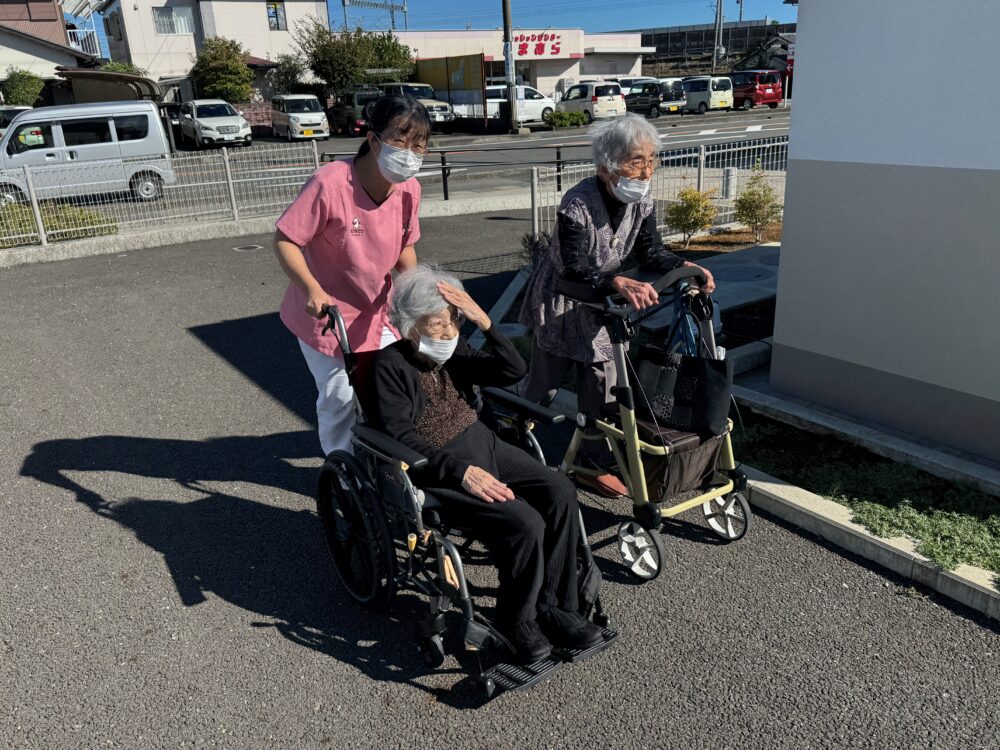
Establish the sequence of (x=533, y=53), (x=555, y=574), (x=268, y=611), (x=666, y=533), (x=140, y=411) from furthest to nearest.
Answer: (x=533, y=53)
(x=140, y=411)
(x=666, y=533)
(x=268, y=611)
(x=555, y=574)

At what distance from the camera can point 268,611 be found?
3.38 m

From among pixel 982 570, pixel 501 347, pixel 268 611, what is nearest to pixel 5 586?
pixel 268 611

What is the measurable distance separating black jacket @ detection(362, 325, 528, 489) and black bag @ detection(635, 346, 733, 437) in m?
0.63

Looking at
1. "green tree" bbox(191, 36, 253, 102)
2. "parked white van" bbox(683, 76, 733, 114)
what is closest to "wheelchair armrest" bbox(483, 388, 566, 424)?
"parked white van" bbox(683, 76, 733, 114)

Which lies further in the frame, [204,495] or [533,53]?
[533,53]

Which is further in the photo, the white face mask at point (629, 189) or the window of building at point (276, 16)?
the window of building at point (276, 16)

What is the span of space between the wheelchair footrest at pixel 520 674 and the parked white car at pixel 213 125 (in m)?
24.4

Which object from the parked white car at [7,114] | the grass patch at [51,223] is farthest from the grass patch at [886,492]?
the parked white car at [7,114]

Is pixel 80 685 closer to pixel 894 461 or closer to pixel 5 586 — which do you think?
pixel 5 586

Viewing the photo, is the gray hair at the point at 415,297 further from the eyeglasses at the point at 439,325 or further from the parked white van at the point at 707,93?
the parked white van at the point at 707,93

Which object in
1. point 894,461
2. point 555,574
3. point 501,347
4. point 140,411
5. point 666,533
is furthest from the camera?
point 140,411

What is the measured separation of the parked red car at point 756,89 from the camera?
35.8 meters

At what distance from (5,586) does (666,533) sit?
3019 mm

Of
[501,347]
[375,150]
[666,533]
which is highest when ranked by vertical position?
[375,150]
